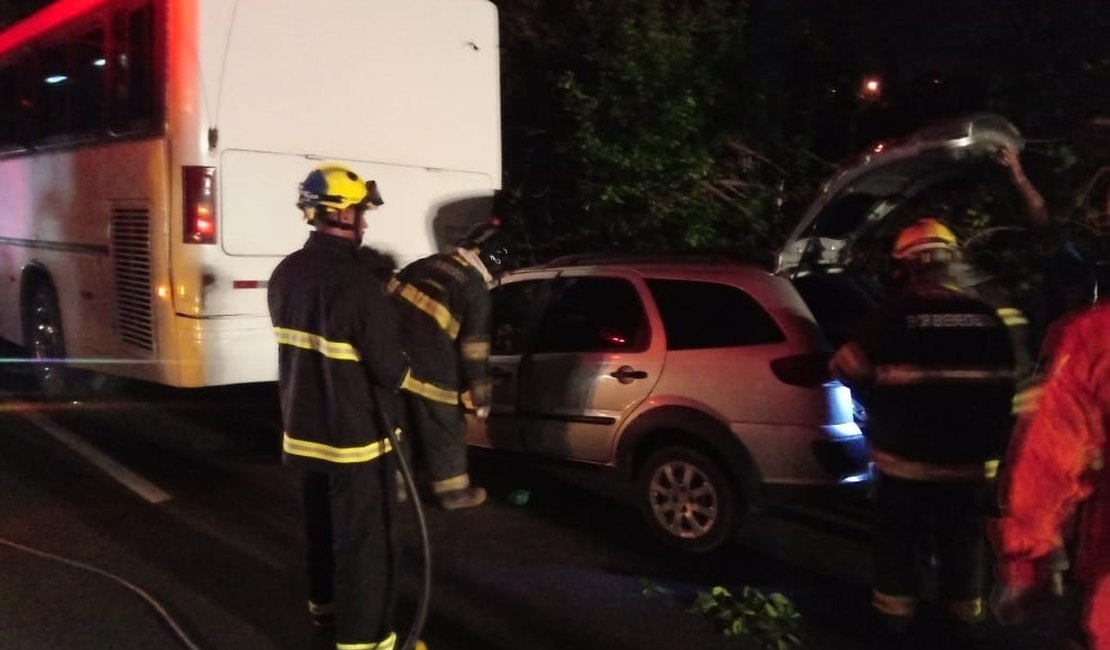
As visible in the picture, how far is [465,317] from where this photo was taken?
18.7ft

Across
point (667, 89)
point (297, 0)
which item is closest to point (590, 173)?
point (667, 89)

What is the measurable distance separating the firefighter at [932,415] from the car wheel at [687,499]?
1.16 m

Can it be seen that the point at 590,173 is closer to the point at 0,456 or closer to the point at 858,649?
the point at 0,456

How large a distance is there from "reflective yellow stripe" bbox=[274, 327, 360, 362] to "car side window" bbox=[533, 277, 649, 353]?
88.4 inches

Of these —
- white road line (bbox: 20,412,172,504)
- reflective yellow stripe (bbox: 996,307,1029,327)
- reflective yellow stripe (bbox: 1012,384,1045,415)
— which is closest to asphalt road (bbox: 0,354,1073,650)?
white road line (bbox: 20,412,172,504)

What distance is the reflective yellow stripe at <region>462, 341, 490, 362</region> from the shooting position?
5727mm

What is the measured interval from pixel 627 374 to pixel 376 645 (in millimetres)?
2248

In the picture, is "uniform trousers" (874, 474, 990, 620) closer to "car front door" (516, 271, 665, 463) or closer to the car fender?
the car fender

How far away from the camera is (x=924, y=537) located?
4473 mm

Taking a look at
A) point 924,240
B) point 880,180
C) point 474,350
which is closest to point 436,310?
point 474,350

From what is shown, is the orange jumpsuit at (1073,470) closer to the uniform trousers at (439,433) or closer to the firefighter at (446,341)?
the firefighter at (446,341)

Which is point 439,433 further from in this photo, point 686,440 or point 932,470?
point 932,470

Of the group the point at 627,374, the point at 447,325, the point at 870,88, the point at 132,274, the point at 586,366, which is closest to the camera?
the point at 447,325

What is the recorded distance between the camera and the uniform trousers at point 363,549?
13.1 feet
